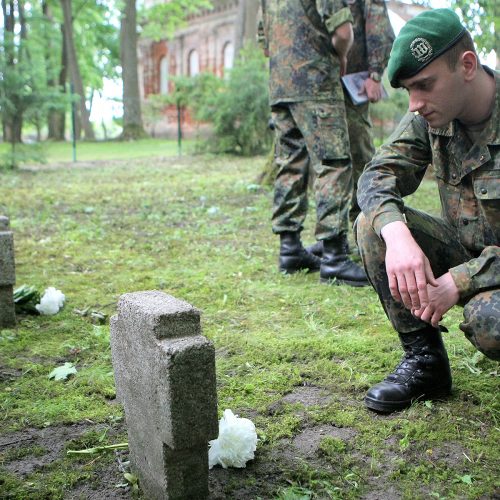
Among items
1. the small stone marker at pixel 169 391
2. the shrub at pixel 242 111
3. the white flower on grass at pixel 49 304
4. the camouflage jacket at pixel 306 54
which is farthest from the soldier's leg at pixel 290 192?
the shrub at pixel 242 111

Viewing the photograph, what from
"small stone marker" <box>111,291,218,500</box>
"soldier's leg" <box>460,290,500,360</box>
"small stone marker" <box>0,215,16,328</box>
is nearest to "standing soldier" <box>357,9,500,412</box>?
"soldier's leg" <box>460,290,500,360</box>

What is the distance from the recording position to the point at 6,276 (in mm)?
3674

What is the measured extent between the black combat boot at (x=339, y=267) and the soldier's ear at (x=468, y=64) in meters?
2.20

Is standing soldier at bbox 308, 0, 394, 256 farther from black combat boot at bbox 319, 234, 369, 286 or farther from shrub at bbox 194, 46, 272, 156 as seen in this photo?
shrub at bbox 194, 46, 272, 156

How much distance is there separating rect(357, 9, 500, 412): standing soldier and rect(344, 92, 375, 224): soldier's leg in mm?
2118

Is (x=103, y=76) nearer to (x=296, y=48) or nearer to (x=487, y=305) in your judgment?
(x=296, y=48)

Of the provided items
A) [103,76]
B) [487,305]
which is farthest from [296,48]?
[103,76]

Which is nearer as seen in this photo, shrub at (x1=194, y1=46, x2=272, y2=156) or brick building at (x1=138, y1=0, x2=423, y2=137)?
shrub at (x1=194, y1=46, x2=272, y2=156)

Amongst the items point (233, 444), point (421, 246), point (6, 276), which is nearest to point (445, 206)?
point (421, 246)

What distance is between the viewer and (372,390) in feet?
8.87

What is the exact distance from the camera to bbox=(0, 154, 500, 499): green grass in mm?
2266

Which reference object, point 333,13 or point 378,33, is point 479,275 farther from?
point 378,33

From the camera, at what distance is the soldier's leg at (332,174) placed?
446 cm

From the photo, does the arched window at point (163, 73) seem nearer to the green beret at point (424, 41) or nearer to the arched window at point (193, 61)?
the arched window at point (193, 61)
